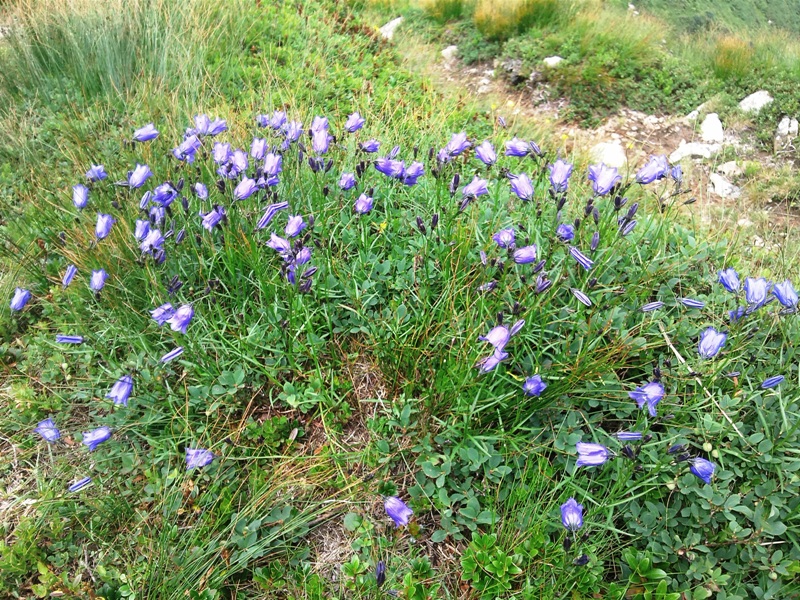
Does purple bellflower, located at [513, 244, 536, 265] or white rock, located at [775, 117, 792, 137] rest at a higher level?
purple bellflower, located at [513, 244, 536, 265]

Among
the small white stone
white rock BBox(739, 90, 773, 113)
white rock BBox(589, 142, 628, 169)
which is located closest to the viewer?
white rock BBox(589, 142, 628, 169)

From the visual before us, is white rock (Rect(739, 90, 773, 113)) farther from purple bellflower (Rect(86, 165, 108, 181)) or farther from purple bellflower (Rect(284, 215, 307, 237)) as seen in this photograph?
purple bellflower (Rect(86, 165, 108, 181))

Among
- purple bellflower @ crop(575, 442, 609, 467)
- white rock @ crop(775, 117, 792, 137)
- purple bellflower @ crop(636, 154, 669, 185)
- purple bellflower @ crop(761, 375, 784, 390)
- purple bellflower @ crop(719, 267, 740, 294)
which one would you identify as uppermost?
purple bellflower @ crop(636, 154, 669, 185)

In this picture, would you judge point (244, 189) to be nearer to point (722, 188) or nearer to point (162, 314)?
point (162, 314)

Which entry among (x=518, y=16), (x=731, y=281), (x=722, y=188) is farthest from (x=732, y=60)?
(x=731, y=281)

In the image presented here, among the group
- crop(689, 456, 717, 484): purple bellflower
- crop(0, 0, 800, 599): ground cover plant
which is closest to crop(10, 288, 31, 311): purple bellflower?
crop(0, 0, 800, 599): ground cover plant

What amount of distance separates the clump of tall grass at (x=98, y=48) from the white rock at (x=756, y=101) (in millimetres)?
6292

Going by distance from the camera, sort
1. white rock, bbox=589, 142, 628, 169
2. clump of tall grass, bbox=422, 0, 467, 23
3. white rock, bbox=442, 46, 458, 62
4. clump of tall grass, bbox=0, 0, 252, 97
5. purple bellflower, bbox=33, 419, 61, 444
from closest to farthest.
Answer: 1. purple bellflower, bbox=33, 419, 61, 444
2. clump of tall grass, bbox=0, 0, 252, 97
3. white rock, bbox=589, 142, 628, 169
4. white rock, bbox=442, 46, 458, 62
5. clump of tall grass, bbox=422, 0, 467, 23

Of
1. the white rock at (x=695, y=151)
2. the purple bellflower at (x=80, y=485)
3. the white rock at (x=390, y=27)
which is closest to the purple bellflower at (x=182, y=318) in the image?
the purple bellflower at (x=80, y=485)

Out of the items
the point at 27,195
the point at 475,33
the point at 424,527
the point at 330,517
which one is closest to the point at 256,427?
the point at 330,517

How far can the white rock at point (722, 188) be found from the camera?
5344 mm

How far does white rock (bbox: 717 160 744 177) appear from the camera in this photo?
18.4 ft

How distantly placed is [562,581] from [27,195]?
362 centimetres

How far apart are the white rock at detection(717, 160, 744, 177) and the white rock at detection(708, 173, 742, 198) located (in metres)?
0.17
